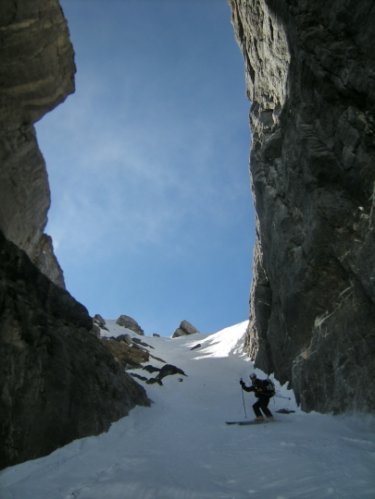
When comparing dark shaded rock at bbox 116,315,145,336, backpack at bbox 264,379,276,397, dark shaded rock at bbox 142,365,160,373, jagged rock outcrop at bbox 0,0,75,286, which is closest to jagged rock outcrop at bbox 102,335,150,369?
dark shaded rock at bbox 142,365,160,373

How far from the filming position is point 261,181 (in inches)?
1093

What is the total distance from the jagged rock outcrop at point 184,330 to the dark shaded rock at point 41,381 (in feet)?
Result: 247

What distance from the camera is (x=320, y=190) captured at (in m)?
19.1

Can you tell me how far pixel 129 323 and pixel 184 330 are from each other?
1635 centimetres

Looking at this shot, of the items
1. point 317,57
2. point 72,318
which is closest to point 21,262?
point 72,318

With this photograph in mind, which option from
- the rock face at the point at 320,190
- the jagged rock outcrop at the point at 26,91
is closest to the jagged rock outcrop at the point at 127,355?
the rock face at the point at 320,190

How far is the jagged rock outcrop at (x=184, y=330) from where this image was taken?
311 feet

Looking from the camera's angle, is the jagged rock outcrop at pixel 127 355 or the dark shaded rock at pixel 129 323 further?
the dark shaded rock at pixel 129 323

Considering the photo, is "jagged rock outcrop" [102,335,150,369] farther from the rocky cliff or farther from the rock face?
the rock face

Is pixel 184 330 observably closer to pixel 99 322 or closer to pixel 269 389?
pixel 99 322

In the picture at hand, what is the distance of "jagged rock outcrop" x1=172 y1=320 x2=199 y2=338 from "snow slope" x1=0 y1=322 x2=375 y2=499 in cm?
7748

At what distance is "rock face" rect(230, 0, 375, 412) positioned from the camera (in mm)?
15273

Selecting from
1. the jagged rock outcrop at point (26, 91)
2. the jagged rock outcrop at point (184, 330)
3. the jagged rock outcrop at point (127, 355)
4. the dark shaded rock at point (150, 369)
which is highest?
the jagged rock outcrop at point (26, 91)

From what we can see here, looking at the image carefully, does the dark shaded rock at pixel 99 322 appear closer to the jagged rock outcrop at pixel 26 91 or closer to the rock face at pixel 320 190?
the jagged rock outcrop at pixel 26 91
